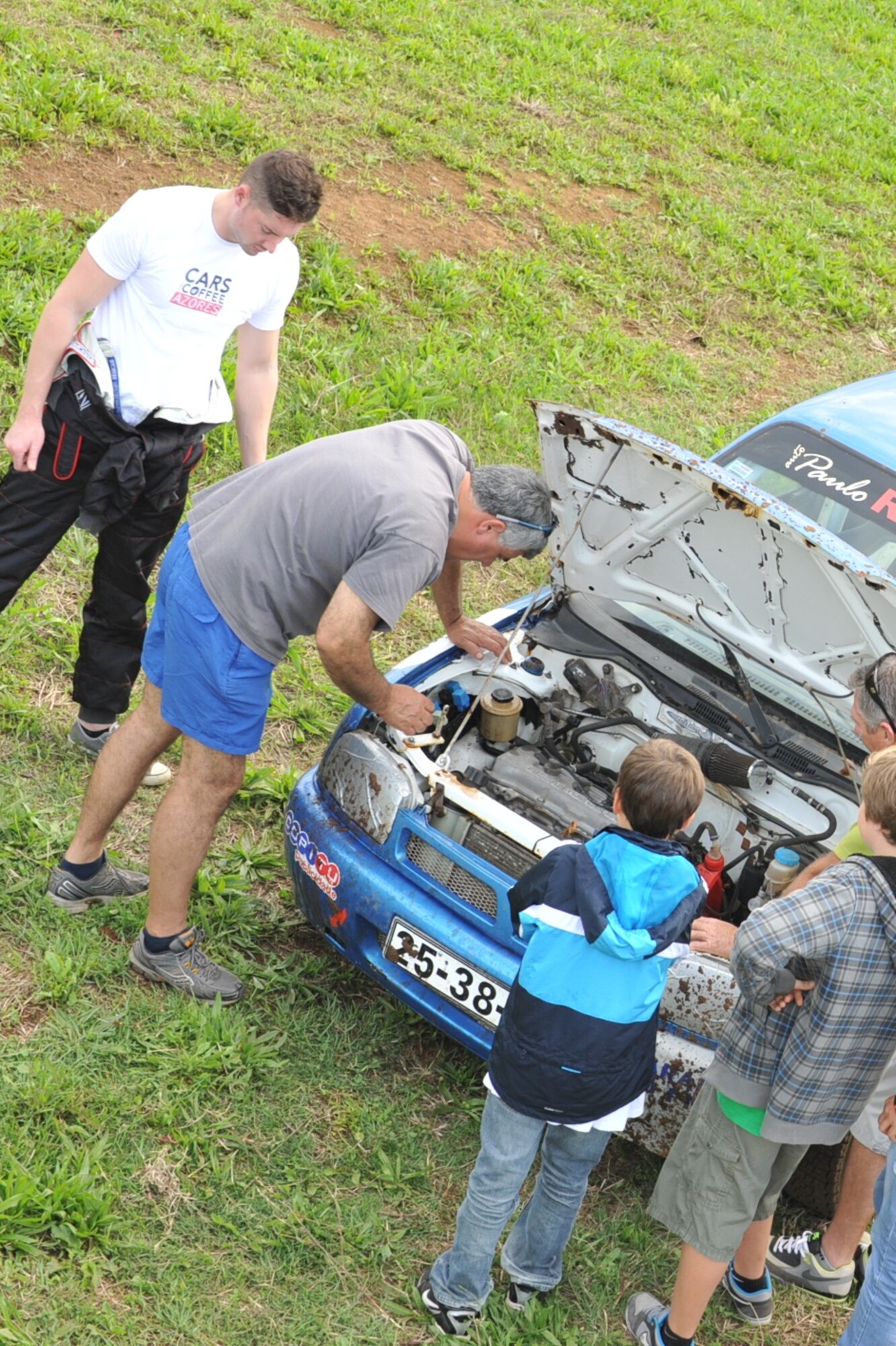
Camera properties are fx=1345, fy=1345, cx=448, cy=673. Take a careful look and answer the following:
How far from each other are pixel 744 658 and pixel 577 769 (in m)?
0.62

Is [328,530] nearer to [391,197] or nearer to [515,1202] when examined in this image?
[515,1202]

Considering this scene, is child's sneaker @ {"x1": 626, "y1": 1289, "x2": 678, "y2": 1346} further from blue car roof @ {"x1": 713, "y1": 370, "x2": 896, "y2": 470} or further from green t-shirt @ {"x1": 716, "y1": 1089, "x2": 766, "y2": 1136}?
blue car roof @ {"x1": 713, "y1": 370, "x2": 896, "y2": 470}

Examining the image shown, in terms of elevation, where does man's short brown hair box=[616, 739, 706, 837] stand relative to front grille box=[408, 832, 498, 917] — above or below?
above

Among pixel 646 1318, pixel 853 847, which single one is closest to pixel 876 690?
pixel 853 847

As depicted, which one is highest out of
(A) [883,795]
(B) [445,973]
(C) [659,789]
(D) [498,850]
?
(A) [883,795]

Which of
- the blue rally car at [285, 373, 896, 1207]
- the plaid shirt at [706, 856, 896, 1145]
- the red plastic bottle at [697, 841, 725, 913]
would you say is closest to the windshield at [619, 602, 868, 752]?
the blue rally car at [285, 373, 896, 1207]

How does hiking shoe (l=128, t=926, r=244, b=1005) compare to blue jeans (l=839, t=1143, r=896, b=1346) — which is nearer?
blue jeans (l=839, t=1143, r=896, b=1346)

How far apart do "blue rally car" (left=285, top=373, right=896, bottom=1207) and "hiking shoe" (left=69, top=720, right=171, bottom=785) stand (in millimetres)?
891

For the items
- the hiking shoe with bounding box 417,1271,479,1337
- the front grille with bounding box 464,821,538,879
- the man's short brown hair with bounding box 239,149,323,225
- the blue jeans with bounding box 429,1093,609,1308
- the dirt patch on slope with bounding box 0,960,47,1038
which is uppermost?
the man's short brown hair with bounding box 239,149,323,225

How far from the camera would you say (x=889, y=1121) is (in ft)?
9.78

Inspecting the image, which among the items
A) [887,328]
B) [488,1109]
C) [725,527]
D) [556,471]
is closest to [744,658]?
[725,527]

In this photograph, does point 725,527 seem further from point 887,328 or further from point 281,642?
point 887,328

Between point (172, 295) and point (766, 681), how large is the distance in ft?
6.97

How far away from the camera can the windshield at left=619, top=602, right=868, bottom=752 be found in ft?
12.9
